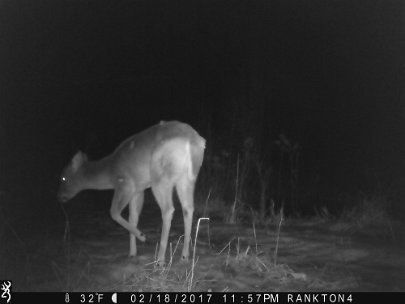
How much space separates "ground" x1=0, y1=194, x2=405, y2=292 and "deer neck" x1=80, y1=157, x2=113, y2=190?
0.82 meters

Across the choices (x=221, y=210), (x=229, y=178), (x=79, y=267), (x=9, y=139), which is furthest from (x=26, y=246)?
(x=9, y=139)

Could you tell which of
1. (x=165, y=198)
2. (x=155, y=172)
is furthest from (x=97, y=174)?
(x=165, y=198)

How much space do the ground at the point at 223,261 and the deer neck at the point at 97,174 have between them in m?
0.82

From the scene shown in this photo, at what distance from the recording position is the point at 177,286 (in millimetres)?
6184

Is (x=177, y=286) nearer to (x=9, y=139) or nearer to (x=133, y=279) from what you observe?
(x=133, y=279)

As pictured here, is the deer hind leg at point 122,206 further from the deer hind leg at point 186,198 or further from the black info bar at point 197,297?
the black info bar at point 197,297

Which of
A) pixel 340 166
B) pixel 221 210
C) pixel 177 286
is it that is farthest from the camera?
pixel 340 166

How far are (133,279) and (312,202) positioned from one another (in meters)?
7.71

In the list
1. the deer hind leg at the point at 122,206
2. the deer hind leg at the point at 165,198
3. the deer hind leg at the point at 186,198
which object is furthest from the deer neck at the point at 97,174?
the deer hind leg at the point at 186,198

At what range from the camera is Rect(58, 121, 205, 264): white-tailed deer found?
25.0 feet

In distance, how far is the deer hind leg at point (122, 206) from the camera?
794cm

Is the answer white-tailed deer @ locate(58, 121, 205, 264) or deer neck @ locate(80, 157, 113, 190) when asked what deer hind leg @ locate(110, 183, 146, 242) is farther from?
deer neck @ locate(80, 157, 113, 190)

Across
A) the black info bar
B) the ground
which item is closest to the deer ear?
the ground

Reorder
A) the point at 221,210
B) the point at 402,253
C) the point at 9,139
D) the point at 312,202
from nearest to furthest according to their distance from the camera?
1. the point at 402,253
2. the point at 221,210
3. the point at 312,202
4. the point at 9,139
